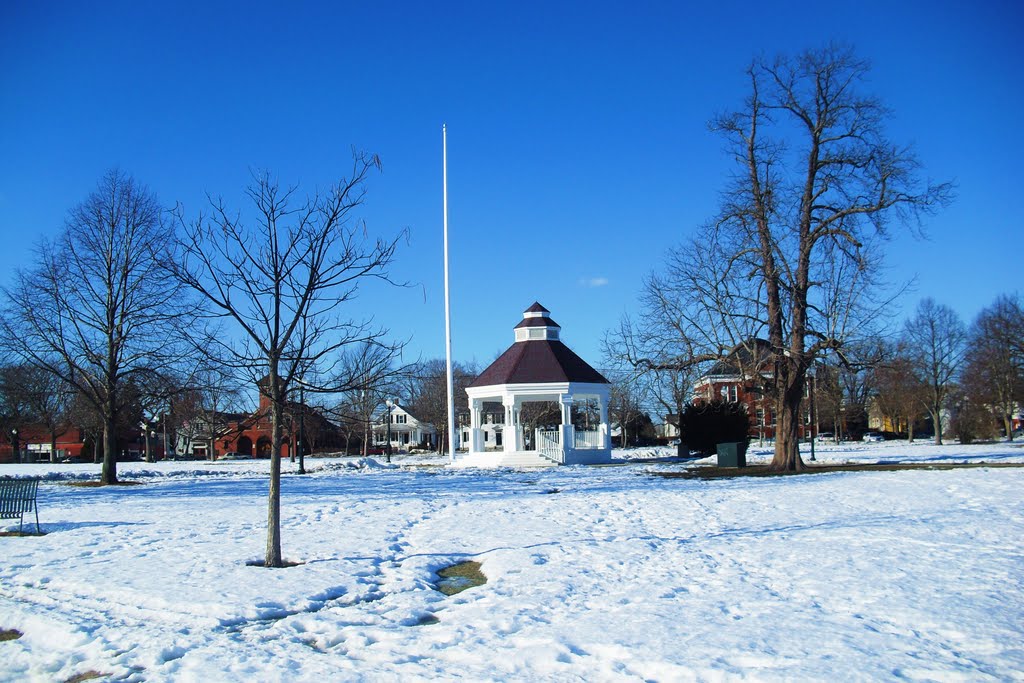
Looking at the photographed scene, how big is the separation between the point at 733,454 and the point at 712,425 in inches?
340

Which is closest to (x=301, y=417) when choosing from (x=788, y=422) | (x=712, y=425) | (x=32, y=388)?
(x=788, y=422)

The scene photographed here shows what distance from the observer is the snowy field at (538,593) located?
Answer: 6566 millimetres

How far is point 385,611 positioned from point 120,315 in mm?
20728

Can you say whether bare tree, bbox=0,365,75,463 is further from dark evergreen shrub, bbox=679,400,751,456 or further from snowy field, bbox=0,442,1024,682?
dark evergreen shrub, bbox=679,400,751,456

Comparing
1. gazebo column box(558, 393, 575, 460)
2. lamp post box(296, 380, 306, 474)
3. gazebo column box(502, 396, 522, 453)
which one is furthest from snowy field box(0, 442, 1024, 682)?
gazebo column box(502, 396, 522, 453)

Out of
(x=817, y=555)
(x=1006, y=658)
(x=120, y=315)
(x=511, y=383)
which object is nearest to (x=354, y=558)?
(x=817, y=555)

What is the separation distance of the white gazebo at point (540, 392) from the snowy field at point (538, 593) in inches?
747

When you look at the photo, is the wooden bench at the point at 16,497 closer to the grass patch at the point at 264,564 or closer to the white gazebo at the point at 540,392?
the grass patch at the point at 264,564

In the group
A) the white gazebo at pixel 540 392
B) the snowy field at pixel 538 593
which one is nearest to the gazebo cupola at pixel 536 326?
the white gazebo at pixel 540 392

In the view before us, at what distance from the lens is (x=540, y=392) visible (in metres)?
36.4

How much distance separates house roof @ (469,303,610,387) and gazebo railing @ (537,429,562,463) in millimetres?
2885

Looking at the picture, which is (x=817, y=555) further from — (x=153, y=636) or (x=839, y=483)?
(x=839, y=483)

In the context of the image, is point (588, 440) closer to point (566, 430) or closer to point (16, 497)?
point (566, 430)

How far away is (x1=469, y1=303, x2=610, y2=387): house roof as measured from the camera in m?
36.3
